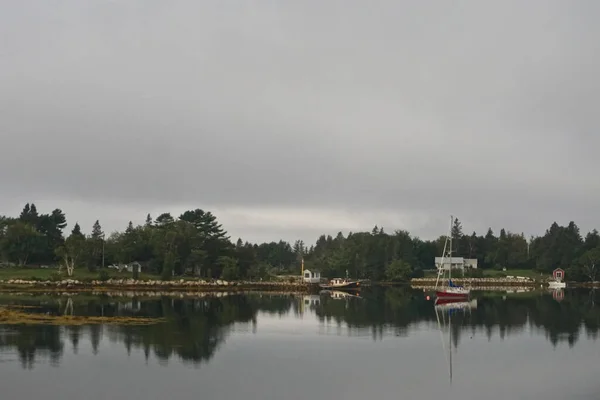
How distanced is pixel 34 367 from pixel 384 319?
31251 millimetres

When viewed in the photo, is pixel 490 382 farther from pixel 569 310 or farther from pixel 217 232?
pixel 217 232

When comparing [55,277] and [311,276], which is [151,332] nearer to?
[55,277]

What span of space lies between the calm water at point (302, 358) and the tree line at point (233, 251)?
4441 cm

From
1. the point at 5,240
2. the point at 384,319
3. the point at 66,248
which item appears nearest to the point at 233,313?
the point at 384,319

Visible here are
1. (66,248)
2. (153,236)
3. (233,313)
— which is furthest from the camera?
(153,236)

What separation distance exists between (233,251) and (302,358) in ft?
244

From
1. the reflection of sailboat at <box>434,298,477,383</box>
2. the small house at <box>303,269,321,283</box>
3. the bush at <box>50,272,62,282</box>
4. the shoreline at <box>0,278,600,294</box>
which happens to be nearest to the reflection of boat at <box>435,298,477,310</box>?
the reflection of sailboat at <box>434,298,477,383</box>

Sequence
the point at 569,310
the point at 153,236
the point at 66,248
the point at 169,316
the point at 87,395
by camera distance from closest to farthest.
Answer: the point at 87,395
the point at 169,316
the point at 569,310
the point at 66,248
the point at 153,236

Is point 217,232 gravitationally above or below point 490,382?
above

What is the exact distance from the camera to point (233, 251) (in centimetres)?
10638

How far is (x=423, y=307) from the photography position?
67.4m

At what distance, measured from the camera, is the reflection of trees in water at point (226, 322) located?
34.6 meters

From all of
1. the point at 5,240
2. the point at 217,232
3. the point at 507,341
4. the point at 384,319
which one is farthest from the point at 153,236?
the point at 507,341

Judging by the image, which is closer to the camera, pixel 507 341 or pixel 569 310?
pixel 507 341
